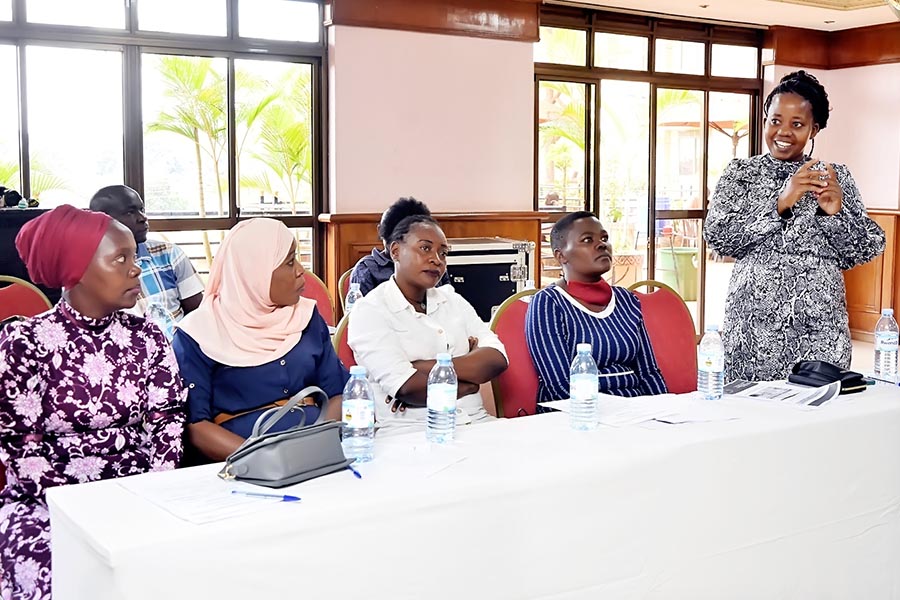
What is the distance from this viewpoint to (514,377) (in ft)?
10.7

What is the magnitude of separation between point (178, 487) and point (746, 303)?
6.67 ft

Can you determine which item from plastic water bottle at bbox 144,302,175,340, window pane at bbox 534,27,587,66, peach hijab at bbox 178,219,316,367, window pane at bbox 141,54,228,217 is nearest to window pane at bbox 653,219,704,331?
window pane at bbox 534,27,587,66

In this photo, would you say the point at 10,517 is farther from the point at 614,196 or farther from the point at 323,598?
the point at 614,196

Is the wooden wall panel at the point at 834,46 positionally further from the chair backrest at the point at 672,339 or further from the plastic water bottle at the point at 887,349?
the plastic water bottle at the point at 887,349

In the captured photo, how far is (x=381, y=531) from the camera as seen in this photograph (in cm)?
185

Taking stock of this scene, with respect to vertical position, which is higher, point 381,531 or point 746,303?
point 746,303

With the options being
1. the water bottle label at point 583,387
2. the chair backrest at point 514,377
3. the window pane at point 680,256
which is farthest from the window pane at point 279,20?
the water bottle label at point 583,387

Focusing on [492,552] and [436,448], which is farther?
[436,448]

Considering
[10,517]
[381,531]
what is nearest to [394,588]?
[381,531]

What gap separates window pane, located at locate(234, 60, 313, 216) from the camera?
6.41 metres

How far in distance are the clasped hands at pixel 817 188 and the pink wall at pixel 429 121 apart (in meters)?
3.95

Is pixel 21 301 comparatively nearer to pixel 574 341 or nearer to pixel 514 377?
pixel 514 377

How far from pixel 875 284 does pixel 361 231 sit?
4.83 m

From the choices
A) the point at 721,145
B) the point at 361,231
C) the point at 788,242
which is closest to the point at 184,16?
the point at 361,231
